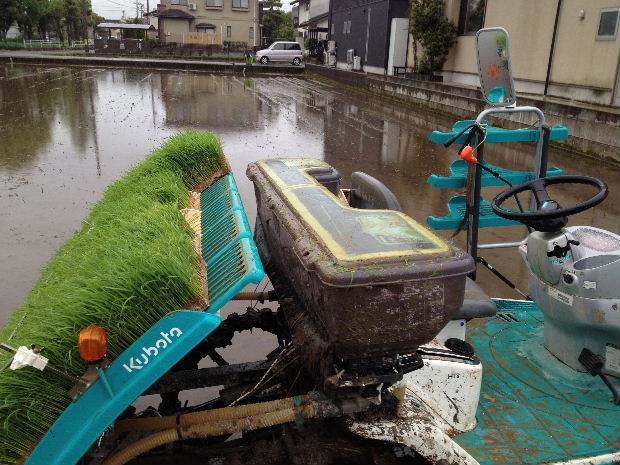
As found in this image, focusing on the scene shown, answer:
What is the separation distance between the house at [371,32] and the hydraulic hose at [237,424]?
25.3 m

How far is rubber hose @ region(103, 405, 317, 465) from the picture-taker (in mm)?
1827

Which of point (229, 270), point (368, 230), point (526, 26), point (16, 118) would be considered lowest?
point (16, 118)

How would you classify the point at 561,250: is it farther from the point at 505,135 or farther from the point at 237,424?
the point at 237,424

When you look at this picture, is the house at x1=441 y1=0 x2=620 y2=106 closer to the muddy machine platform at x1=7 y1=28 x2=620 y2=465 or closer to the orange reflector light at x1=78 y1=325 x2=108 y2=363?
the muddy machine platform at x1=7 y1=28 x2=620 y2=465

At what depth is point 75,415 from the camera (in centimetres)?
162

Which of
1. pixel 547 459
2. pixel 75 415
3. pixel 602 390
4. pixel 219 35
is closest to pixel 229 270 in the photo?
pixel 75 415

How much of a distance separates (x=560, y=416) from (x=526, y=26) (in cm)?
1594

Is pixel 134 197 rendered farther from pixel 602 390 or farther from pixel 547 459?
pixel 602 390

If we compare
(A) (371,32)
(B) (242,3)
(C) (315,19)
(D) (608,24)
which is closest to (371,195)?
(D) (608,24)

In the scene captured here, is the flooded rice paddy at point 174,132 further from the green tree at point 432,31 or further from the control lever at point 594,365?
the green tree at point 432,31

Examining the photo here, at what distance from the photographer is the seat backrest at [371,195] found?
2.75m

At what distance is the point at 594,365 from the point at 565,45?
14008 millimetres

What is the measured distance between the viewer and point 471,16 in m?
20.0

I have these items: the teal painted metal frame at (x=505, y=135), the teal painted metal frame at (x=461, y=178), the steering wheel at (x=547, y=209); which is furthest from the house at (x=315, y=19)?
the steering wheel at (x=547, y=209)
